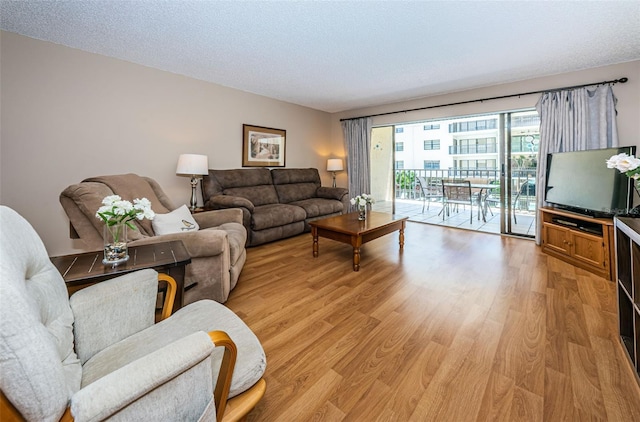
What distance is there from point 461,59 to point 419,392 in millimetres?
3379

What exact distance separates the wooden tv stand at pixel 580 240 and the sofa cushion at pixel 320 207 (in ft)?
→ 9.41

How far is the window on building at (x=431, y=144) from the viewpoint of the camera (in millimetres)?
7385

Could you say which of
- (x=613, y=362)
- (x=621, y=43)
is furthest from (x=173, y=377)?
(x=621, y=43)

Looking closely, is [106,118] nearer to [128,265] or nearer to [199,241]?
[199,241]

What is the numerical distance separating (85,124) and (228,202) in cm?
170

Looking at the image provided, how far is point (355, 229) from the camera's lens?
2.89m

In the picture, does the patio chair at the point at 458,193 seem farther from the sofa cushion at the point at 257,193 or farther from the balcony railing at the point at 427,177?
the sofa cushion at the point at 257,193

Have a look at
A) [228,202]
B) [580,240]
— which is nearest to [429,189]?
[580,240]

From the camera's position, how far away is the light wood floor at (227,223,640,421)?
4.08 ft

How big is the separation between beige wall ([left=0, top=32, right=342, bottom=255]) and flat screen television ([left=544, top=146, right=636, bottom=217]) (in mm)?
4517

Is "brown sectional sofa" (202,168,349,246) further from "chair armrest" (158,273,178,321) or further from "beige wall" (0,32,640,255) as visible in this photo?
"chair armrest" (158,273,178,321)

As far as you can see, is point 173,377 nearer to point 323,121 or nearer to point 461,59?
point 461,59

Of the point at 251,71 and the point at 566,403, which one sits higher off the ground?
the point at 251,71

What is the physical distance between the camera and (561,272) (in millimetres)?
2742
